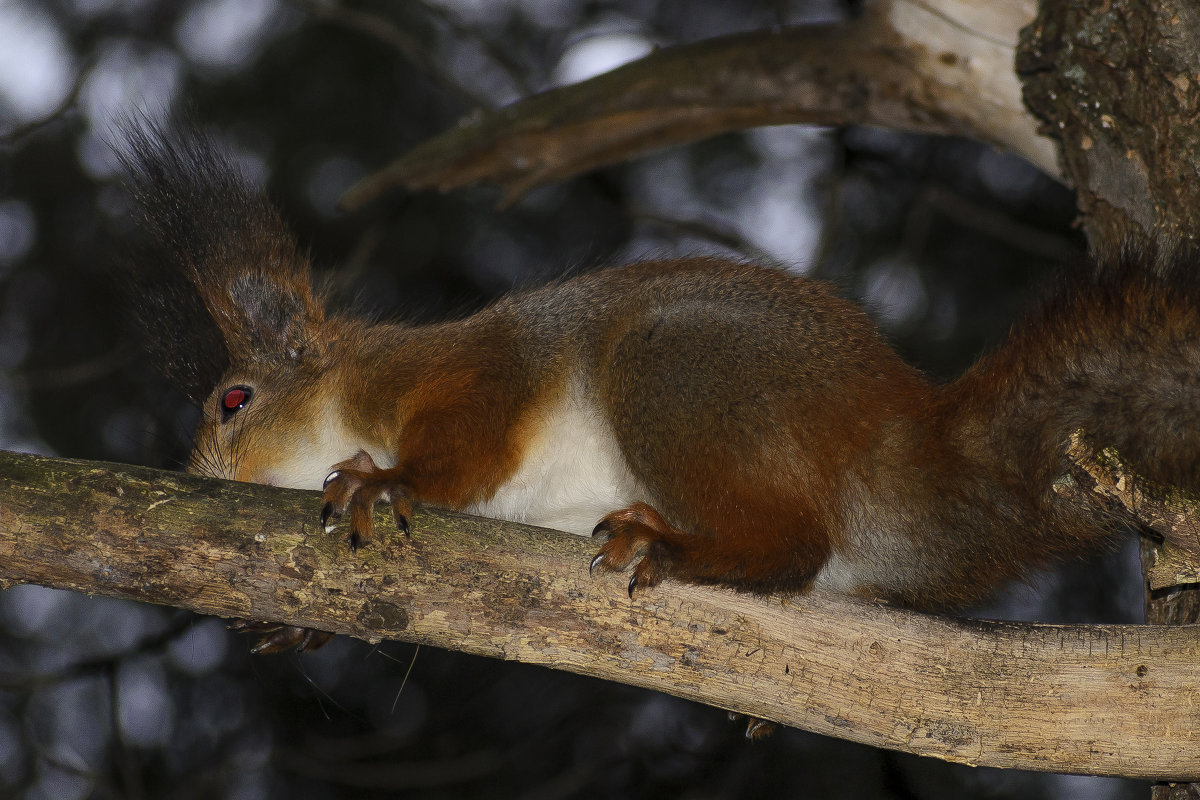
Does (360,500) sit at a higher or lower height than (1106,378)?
lower

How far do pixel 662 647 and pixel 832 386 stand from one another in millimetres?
819

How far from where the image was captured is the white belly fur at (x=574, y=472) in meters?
2.91

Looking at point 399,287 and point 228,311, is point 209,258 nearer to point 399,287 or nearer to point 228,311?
point 228,311

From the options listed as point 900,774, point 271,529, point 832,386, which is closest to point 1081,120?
point 832,386

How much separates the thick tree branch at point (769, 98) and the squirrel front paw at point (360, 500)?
7.28ft

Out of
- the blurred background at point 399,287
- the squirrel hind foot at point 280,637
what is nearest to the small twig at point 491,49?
the blurred background at point 399,287

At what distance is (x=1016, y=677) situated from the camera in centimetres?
232

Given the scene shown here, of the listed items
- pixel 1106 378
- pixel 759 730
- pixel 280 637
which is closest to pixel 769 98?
pixel 1106 378

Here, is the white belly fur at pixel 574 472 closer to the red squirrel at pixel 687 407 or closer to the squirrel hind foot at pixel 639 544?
the red squirrel at pixel 687 407

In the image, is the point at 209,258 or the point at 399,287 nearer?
the point at 209,258

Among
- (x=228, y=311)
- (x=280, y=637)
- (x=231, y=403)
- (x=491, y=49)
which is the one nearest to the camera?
(x=280, y=637)

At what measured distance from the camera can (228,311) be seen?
132 inches

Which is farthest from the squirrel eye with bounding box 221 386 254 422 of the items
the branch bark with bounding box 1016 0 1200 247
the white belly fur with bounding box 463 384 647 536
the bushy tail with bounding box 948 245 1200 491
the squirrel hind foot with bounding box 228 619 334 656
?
the branch bark with bounding box 1016 0 1200 247

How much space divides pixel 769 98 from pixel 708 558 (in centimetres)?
231
